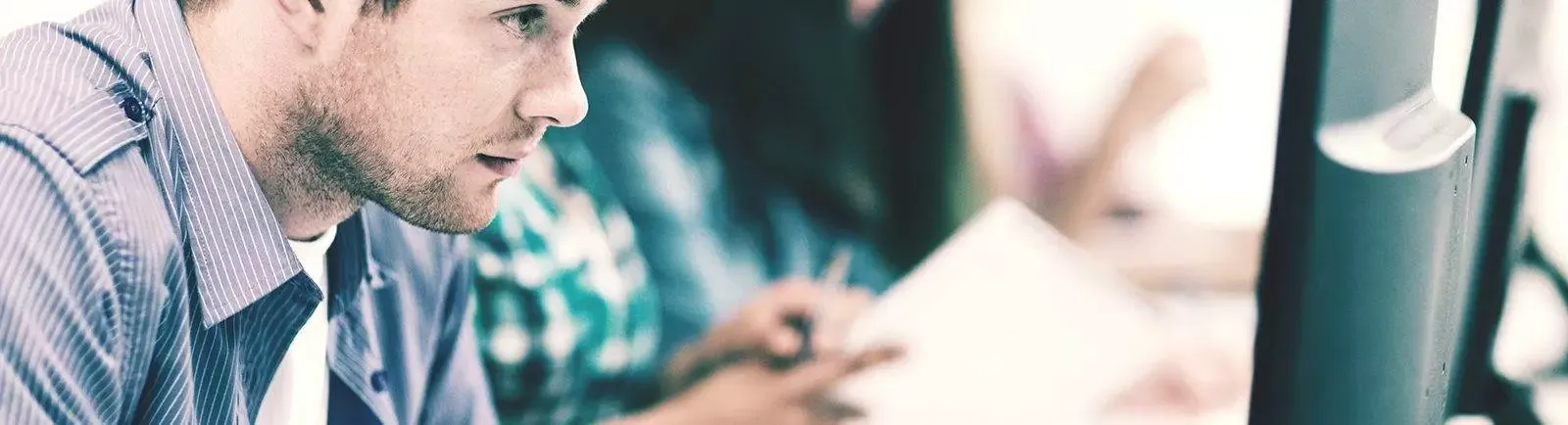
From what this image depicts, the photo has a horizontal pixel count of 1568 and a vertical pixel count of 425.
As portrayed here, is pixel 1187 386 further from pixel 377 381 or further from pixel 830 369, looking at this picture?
pixel 377 381

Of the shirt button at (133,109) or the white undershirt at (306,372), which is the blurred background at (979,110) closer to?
the white undershirt at (306,372)

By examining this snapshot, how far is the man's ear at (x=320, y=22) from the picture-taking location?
768 millimetres

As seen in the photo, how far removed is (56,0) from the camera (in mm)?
1100

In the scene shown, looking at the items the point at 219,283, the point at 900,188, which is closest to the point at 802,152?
the point at 900,188

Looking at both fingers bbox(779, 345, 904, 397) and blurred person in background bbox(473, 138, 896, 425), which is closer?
blurred person in background bbox(473, 138, 896, 425)

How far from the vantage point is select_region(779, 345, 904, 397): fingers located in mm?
1548

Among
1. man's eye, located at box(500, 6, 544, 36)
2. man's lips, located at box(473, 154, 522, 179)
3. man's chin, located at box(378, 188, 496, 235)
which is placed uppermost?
man's eye, located at box(500, 6, 544, 36)

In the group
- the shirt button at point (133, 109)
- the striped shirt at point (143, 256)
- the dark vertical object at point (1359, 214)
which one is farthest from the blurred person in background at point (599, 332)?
the dark vertical object at point (1359, 214)

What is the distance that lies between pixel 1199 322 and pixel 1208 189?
17 cm

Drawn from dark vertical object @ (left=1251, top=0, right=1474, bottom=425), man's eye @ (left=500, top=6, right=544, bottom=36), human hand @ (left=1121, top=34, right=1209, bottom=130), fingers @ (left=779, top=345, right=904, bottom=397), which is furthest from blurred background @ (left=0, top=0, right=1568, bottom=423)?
dark vertical object @ (left=1251, top=0, right=1474, bottom=425)

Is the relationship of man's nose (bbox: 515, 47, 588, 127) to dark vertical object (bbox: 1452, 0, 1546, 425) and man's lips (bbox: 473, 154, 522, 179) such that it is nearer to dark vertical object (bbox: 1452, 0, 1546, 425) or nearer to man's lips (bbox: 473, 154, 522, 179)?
man's lips (bbox: 473, 154, 522, 179)

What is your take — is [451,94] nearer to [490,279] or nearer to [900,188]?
[490,279]

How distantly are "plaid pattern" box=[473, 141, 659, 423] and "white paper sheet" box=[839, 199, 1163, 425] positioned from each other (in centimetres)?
26

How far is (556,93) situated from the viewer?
809 millimetres
